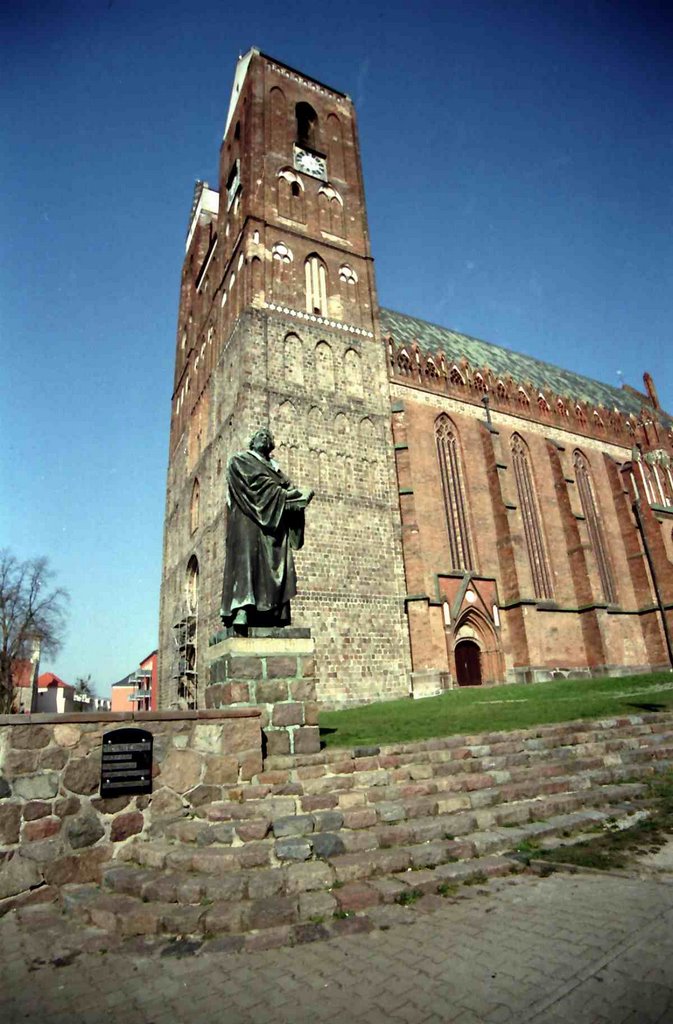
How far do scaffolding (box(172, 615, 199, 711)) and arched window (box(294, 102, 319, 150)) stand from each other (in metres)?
24.7

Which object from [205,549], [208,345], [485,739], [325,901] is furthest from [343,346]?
[325,901]

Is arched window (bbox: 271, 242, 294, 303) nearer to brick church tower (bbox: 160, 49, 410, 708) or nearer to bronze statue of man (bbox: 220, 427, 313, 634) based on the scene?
brick church tower (bbox: 160, 49, 410, 708)

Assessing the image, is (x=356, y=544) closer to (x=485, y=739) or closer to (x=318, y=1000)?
(x=485, y=739)

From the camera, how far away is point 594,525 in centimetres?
2992

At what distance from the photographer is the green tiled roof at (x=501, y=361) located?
1225 inches

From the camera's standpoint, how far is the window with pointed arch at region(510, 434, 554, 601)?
1020 inches

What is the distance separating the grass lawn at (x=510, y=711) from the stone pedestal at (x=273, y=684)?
58.7 inches

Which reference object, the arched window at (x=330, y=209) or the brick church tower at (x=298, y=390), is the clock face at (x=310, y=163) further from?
the arched window at (x=330, y=209)

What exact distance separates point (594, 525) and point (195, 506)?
69.6ft

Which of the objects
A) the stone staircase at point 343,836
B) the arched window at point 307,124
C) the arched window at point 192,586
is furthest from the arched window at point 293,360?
the stone staircase at point 343,836

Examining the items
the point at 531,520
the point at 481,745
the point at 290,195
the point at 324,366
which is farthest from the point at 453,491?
the point at 481,745

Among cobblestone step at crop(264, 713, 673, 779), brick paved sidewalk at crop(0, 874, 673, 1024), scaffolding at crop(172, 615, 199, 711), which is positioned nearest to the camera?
brick paved sidewalk at crop(0, 874, 673, 1024)

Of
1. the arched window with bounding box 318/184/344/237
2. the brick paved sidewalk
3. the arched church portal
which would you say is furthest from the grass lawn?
the arched window with bounding box 318/184/344/237

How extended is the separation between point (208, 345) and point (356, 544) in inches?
526
